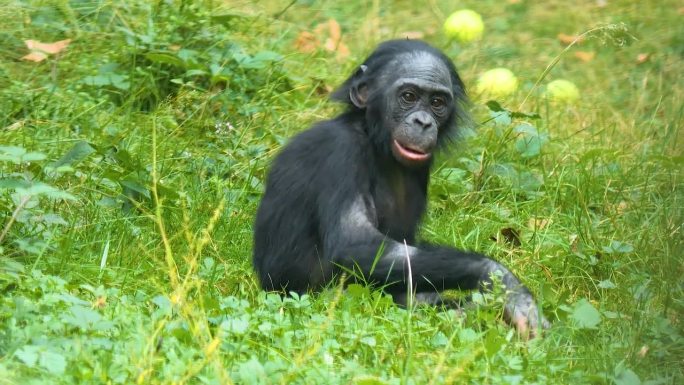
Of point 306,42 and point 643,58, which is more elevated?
point 306,42

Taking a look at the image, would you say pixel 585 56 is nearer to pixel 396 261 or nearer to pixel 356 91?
pixel 356 91

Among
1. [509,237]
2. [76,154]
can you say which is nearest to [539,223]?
[509,237]

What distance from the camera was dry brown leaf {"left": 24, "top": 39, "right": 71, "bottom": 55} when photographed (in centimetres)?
771

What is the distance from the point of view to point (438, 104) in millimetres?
6152

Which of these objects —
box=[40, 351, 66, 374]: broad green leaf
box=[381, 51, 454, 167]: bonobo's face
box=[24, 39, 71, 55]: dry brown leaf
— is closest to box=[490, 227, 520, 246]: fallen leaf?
box=[381, 51, 454, 167]: bonobo's face

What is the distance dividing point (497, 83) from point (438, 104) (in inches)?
105

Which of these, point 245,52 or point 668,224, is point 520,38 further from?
point 668,224

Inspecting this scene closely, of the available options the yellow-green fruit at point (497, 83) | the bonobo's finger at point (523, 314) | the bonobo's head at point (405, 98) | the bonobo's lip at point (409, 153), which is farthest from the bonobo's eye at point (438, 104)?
the yellow-green fruit at point (497, 83)

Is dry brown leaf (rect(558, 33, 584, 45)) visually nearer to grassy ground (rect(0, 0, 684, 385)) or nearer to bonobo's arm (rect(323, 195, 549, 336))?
grassy ground (rect(0, 0, 684, 385))

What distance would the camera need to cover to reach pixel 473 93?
342 inches

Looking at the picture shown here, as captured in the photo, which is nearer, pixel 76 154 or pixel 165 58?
pixel 76 154

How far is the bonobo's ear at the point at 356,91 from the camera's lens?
6145 millimetres

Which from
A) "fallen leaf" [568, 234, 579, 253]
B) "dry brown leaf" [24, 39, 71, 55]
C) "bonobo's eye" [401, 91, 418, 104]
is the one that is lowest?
"fallen leaf" [568, 234, 579, 253]

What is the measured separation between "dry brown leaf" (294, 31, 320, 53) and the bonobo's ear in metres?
2.62
